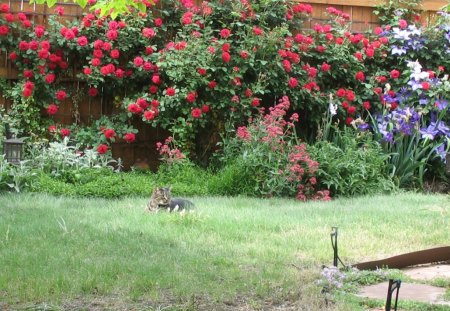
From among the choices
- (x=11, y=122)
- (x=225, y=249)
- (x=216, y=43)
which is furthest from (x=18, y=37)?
(x=225, y=249)

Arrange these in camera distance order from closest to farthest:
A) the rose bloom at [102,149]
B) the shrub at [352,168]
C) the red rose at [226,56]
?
the shrub at [352,168] → the rose bloom at [102,149] → the red rose at [226,56]

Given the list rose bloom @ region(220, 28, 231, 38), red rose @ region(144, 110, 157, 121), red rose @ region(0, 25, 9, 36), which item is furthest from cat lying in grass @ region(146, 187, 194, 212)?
red rose @ region(0, 25, 9, 36)

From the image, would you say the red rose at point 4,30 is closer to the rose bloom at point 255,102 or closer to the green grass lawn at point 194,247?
the green grass lawn at point 194,247

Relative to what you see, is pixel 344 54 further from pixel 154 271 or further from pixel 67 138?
pixel 154 271

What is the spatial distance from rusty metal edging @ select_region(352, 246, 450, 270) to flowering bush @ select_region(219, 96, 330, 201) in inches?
107

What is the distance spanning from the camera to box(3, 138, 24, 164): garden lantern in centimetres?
727

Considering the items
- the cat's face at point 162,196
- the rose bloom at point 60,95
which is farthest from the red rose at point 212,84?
the cat's face at point 162,196

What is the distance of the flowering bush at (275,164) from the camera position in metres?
8.09

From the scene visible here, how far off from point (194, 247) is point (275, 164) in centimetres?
308

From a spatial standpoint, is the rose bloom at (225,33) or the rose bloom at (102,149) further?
the rose bloom at (225,33)

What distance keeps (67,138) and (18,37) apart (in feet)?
5.04

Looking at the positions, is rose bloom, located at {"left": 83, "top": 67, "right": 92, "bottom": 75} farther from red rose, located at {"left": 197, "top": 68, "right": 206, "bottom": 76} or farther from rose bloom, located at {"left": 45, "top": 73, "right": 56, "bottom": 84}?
red rose, located at {"left": 197, "top": 68, "right": 206, "bottom": 76}

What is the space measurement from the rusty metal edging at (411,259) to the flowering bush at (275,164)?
2.72 m

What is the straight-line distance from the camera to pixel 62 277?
14.3 ft
